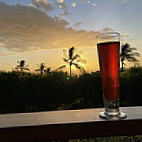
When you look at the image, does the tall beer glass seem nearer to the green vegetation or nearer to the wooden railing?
the wooden railing

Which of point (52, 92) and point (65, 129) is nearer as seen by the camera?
point (65, 129)

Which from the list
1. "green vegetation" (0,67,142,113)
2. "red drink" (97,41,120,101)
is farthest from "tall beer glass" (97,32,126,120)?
"green vegetation" (0,67,142,113)

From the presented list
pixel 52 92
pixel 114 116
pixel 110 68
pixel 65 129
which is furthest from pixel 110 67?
pixel 52 92

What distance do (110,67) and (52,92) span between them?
15.1 ft

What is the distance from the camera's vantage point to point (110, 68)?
87 cm

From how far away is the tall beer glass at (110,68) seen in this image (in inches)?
34.4

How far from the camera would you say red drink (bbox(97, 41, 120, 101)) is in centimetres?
87

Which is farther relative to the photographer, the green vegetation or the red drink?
the green vegetation

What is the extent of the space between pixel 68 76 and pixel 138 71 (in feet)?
7.35

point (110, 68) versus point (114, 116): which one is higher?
point (110, 68)

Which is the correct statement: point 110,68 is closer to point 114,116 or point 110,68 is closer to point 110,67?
point 110,67

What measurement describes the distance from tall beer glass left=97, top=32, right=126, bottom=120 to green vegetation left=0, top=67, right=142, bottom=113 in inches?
172

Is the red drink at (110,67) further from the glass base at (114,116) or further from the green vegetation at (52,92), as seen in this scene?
the green vegetation at (52,92)

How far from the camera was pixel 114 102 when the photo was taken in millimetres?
903
